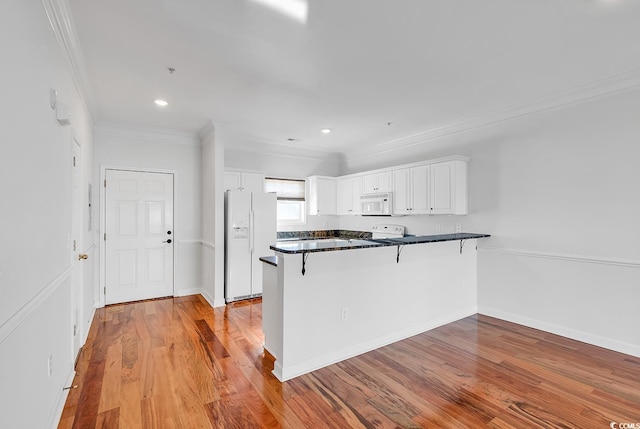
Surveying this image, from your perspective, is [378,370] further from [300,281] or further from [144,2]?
[144,2]

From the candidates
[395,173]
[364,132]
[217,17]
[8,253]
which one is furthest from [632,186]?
[8,253]

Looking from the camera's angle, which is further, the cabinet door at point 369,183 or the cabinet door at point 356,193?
the cabinet door at point 356,193

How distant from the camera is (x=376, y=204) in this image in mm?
5367

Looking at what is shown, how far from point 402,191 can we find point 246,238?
258cm

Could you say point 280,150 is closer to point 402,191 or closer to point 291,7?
point 402,191

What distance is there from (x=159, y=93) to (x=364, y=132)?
9.71ft

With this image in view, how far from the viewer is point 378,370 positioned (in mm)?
2734

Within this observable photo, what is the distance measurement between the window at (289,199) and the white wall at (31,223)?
3.82 m

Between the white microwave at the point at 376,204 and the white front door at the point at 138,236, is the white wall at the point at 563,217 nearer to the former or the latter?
the white microwave at the point at 376,204

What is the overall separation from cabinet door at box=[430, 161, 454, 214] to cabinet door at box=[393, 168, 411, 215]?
434mm

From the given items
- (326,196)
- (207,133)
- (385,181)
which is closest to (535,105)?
(385,181)

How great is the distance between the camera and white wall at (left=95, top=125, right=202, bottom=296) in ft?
15.4

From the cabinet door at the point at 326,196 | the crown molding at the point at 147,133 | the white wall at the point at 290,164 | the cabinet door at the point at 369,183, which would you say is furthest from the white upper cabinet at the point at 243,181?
the cabinet door at the point at 369,183

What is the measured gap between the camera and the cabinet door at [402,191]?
16.0ft
